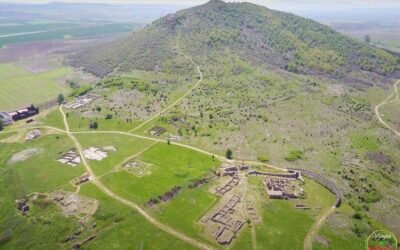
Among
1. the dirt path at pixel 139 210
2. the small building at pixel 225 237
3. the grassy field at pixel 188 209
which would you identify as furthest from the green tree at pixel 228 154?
the dirt path at pixel 139 210

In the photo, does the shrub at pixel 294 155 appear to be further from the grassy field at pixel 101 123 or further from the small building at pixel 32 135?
the small building at pixel 32 135

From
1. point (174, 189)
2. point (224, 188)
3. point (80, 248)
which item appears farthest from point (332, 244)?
point (80, 248)

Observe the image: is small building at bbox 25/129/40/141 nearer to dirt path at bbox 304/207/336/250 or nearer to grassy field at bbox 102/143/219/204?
grassy field at bbox 102/143/219/204

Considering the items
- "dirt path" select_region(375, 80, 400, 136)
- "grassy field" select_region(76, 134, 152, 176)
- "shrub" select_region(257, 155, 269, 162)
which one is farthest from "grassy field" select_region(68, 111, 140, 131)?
"dirt path" select_region(375, 80, 400, 136)

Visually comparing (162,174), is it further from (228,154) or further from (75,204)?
(75,204)

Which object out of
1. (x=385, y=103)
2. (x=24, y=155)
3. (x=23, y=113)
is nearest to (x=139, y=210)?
(x=24, y=155)

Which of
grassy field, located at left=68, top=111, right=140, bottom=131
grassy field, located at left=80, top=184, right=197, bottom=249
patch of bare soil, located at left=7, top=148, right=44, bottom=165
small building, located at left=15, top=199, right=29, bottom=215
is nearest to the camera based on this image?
grassy field, located at left=80, top=184, right=197, bottom=249
